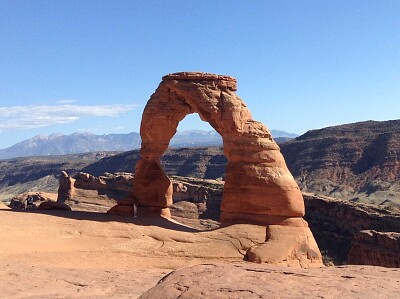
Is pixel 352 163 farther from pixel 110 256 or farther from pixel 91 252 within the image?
pixel 91 252

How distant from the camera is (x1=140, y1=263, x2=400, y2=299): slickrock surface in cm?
595

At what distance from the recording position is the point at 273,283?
6320 mm

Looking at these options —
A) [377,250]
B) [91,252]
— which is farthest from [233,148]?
[377,250]

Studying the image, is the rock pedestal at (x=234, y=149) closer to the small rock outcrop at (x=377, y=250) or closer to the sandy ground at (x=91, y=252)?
the sandy ground at (x=91, y=252)

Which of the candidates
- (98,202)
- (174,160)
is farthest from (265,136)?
(174,160)

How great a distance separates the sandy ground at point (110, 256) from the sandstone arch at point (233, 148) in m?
1.28

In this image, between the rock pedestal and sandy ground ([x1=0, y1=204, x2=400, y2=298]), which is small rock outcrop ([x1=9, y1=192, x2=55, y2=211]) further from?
the rock pedestal

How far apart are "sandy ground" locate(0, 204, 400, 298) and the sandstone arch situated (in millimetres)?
1282

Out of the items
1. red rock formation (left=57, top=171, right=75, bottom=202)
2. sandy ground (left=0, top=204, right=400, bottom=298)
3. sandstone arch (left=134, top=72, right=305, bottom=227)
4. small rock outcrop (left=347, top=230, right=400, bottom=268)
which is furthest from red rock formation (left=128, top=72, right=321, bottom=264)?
red rock formation (left=57, top=171, right=75, bottom=202)

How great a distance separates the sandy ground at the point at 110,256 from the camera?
701 cm

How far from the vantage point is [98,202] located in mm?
39750

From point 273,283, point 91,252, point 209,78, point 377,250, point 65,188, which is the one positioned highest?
point 209,78

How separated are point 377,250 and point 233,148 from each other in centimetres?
1478

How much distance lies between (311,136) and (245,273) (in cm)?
10697
